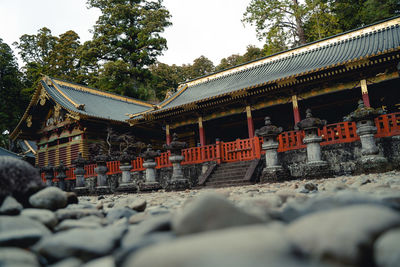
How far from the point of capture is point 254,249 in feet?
4.27

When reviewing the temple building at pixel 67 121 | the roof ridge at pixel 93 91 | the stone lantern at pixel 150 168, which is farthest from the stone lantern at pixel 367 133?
the roof ridge at pixel 93 91

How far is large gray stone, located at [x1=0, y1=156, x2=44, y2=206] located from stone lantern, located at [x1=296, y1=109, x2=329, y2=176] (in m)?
7.34

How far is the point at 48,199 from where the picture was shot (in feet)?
10.9

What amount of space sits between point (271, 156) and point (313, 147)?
4.39 feet

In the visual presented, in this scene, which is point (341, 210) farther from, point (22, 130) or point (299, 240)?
point (22, 130)

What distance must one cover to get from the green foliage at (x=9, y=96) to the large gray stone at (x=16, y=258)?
31.2 meters

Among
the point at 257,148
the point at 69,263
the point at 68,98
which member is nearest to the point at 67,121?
the point at 68,98

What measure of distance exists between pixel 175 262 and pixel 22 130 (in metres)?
22.4

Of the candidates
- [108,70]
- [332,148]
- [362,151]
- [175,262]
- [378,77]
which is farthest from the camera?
[108,70]

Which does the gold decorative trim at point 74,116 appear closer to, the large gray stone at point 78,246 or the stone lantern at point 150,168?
the stone lantern at point 150,168

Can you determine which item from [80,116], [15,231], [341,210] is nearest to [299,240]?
[341,210]

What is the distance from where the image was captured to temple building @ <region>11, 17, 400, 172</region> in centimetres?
1117

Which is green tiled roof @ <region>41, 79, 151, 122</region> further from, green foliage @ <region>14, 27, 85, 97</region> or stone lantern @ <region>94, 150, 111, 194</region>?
green foliage @ <region>14, 27, 85, 97</region>

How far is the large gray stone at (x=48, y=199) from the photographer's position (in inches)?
128
